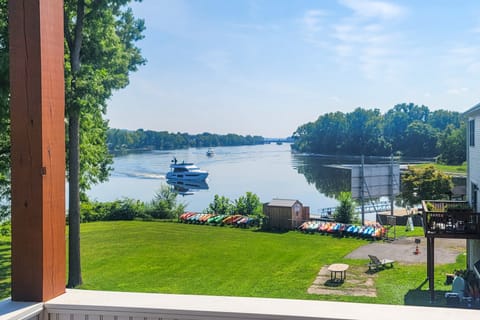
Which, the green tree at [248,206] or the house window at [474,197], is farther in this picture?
the green tree at [248,206]

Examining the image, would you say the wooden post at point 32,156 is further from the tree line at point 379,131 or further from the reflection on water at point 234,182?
the tree line at point 379,131

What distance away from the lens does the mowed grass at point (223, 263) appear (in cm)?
873

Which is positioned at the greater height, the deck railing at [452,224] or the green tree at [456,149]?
the green tree at [456,149]

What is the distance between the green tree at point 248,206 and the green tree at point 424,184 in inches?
274

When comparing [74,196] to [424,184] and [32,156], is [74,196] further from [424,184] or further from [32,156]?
[424,184]

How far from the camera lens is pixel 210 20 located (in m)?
37.8

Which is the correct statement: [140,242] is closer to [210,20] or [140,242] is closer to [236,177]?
[236,177]

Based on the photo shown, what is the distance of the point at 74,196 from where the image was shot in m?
8.16

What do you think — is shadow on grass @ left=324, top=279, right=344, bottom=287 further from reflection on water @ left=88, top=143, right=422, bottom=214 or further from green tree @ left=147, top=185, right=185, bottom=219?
reflection on water @ left=88, top=143, right=422, bottom=214

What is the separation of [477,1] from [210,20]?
21979 millimetres

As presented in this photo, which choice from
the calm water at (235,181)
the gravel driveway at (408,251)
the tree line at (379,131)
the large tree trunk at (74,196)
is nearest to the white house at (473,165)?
the gravel driveway at (408,251)

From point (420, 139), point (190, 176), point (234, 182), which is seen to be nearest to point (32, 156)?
point (234, 182)

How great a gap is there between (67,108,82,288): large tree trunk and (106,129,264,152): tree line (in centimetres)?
2499

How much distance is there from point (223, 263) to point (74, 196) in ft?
14.5
